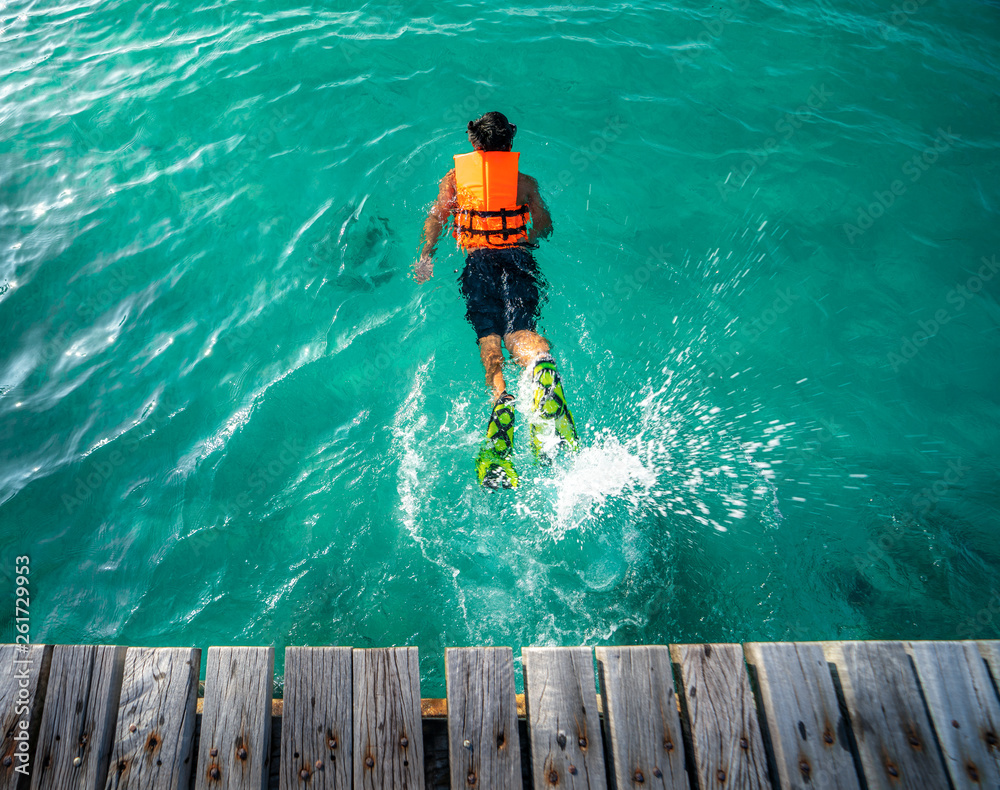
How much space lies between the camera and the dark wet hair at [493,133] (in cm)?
490

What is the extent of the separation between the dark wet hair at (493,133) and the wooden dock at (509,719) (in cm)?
410

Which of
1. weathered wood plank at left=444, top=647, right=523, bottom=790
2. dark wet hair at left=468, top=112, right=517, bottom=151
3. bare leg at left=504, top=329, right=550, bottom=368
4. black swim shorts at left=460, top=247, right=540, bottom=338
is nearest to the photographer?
weathered wood plank at left=444, top=647, right=523, bottom=790

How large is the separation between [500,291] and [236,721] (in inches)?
147

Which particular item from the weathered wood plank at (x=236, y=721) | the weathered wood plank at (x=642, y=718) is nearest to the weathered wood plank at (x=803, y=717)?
the weathered wood plank at (x=642, y=718)

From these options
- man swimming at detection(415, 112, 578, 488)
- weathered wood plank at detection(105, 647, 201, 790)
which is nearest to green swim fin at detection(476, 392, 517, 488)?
man swimming at detection(415, 112, 578, 488)

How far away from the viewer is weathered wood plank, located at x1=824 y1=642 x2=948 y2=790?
2.78m

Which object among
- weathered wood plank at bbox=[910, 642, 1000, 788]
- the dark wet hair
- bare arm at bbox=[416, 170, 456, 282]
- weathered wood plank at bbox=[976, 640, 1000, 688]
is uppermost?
the dark wet hair

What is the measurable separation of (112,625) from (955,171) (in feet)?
33.7

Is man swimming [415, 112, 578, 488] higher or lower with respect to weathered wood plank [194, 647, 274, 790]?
higher

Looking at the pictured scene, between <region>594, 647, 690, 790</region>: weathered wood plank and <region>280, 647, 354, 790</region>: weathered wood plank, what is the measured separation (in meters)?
1.35

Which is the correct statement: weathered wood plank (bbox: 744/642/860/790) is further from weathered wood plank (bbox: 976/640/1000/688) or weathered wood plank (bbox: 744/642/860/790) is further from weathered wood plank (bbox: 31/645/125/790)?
weathered wood plank (bbox: 31/645/125/790)

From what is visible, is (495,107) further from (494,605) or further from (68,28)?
(68,28)

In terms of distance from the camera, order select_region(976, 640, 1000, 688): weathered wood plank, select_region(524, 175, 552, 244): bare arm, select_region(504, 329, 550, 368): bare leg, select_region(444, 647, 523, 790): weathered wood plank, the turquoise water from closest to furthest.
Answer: select_region(444, 647, 523, 790): weathered wood plank → select_region(976, 640, 1000, 688): weathered wood plank → the turquoise water → select_region(504, 329, 550, 368): bare leg → select_region(524, 175, 552, 244): bare arm

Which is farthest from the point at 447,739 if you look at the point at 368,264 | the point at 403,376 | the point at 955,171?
the point at 955,171
